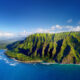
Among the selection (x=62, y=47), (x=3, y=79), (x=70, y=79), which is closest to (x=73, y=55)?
(x=62, y=47)

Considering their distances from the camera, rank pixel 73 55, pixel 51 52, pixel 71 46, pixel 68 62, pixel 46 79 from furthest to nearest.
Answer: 1. pixel 51 52
2. pixel 71 46
3. pixel 73 55
4. pixel 68 62
5. pixel 46 79

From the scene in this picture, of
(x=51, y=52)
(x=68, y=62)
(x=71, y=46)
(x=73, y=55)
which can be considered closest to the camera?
(x=68, y=62)

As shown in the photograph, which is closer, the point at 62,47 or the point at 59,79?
the point at 59,79

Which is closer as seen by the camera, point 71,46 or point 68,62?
point 68,62

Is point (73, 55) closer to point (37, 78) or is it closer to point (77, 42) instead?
point (77, 42)

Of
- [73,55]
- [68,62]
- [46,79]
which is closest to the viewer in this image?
[46,79]

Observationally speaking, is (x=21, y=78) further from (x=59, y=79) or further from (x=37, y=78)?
(x=59, y=79)

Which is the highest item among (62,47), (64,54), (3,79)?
(62,47)

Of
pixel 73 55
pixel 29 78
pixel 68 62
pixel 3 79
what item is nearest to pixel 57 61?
pixel 68 62

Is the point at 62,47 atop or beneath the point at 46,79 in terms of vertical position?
atop
